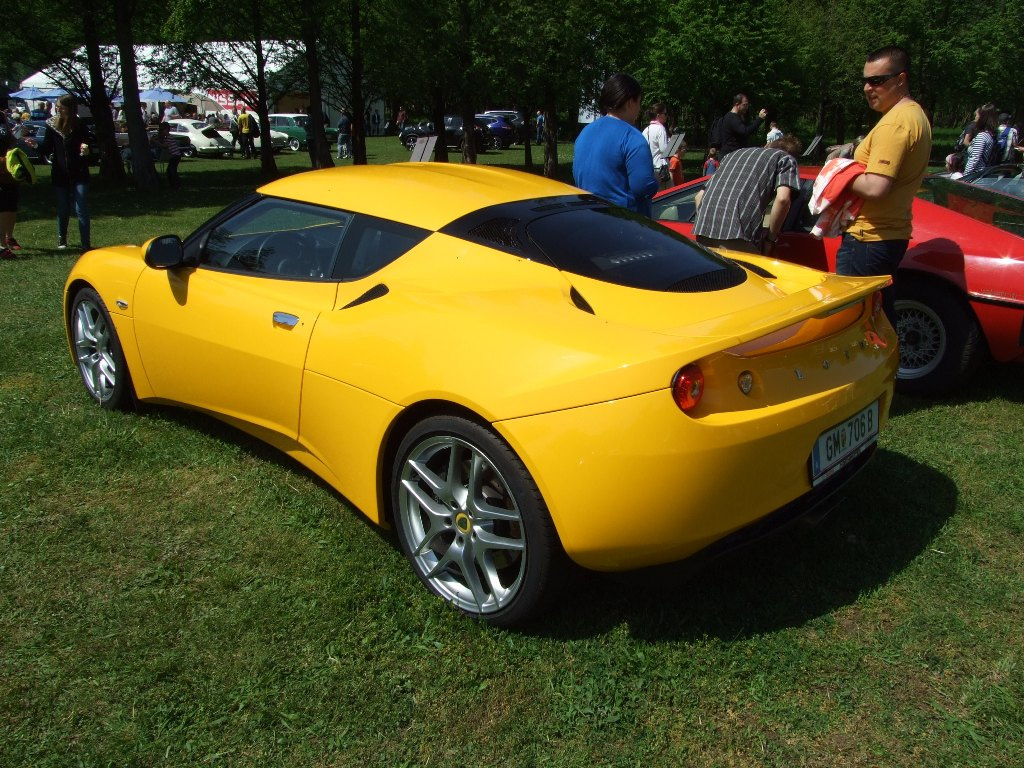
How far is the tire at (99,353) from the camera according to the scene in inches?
173

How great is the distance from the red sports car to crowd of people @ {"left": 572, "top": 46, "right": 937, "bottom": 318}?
0.51 m

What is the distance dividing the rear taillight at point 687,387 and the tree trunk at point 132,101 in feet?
58.9

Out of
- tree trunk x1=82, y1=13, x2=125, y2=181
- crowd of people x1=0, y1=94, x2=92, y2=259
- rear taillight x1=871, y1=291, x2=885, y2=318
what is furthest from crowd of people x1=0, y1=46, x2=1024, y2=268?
tree trunk x1=82, y1=13, x2=125, y2=181

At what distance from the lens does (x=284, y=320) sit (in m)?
3.32

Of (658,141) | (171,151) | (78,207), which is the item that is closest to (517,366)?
(658,141)

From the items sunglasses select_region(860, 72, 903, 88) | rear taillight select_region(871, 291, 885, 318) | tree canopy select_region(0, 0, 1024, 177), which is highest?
tree canopy select_region(0, 0, 1024, 177)

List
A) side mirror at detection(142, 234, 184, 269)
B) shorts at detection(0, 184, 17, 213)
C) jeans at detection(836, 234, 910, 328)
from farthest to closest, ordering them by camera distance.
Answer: shorts at detection(0, 184, 17, 213), jeans at detection(836, 234, 910, 328), side mirror at detection(142, 234, 184, 269)

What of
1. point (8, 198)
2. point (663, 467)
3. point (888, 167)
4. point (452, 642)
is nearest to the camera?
point (663, 467)

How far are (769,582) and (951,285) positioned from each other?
2.68 metres

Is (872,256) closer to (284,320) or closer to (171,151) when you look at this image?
(284,320)

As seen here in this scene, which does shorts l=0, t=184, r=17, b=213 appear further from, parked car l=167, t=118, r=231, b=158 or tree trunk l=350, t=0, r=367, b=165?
parked car l=167, t=118, r=231, b=158

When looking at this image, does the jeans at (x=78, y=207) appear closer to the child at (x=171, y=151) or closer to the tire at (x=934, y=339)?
the child at (x=171, y=151)

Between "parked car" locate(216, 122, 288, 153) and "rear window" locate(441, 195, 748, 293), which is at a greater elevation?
"parked car" locate(216, 122, 288, 153)

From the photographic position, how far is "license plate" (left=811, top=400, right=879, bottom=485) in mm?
2721
